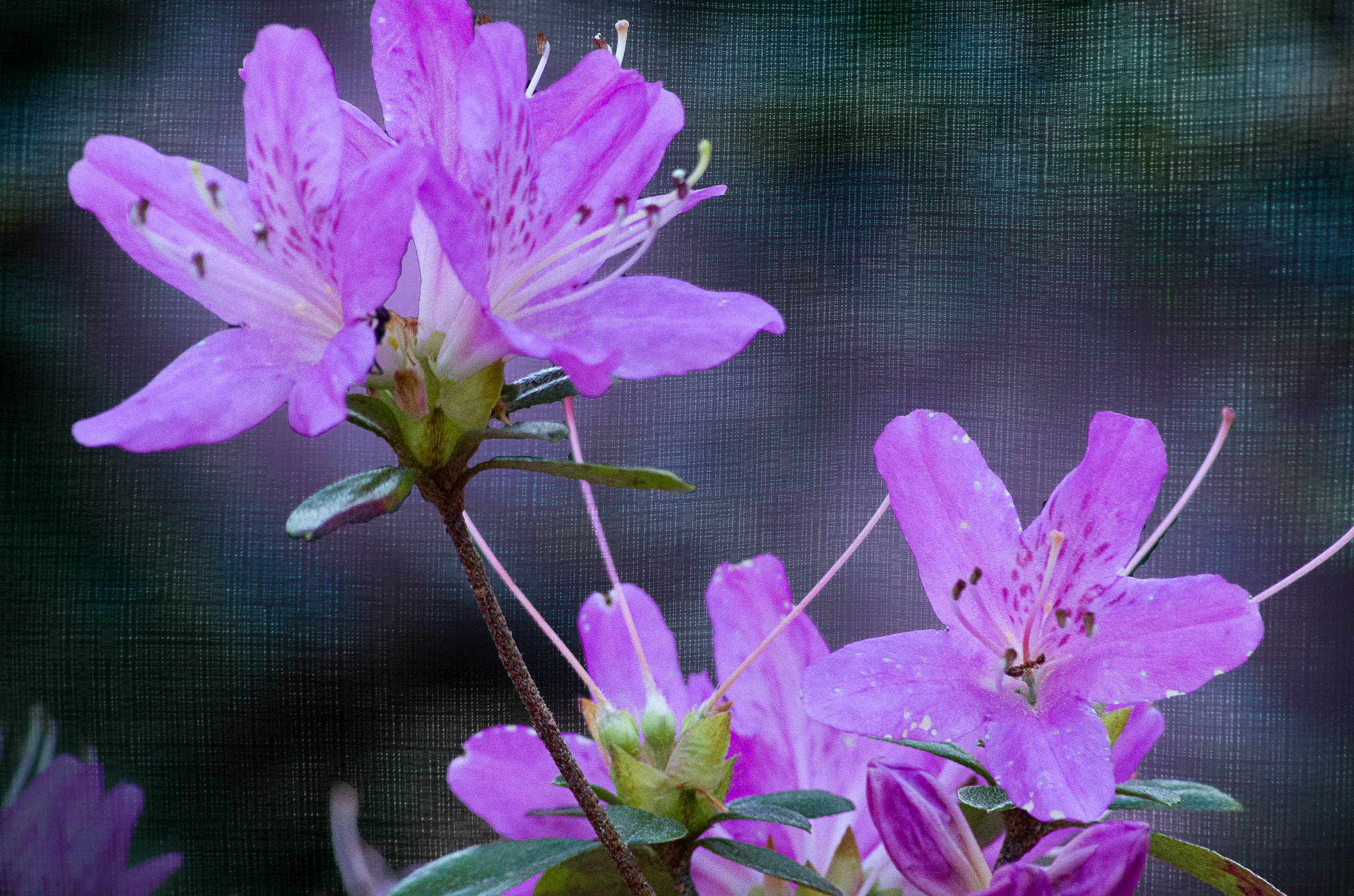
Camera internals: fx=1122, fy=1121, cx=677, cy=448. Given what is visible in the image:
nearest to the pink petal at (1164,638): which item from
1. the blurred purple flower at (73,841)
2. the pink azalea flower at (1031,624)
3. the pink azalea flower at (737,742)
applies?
the pink azalea flower at (1031,624)

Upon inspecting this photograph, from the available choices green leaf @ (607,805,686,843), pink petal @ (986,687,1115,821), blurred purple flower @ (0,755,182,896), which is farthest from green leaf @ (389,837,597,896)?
blurred purple flower @ (0,755,182,896)

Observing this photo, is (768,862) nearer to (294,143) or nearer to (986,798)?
(986,798)

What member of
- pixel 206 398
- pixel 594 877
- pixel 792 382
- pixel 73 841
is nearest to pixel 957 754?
pixel 594 877

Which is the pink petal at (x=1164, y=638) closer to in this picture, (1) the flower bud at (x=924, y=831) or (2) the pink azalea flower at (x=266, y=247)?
(1) the flower bud at (x=924, y=831)

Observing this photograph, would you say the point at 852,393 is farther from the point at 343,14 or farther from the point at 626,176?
the point at 626,176

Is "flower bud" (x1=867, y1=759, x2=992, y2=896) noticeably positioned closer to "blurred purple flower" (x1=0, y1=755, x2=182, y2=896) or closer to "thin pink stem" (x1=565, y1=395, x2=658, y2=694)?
"thin pink stem" (x1=565, y1=395, x2=658, y2=694)

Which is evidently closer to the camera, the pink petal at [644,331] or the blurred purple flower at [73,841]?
the pink petal at [644,331]
